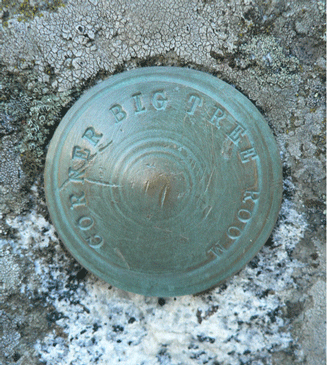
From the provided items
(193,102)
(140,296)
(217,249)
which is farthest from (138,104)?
(140,296)

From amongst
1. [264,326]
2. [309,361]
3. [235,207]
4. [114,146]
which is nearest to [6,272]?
[114,146]

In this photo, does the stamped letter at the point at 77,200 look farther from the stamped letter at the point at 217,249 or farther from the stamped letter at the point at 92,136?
the stamped letter at the point at 217,249

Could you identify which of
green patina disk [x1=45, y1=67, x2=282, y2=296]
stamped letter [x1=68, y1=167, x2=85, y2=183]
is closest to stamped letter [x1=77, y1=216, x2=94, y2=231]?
green patina disk [x1=45, y1=67, x2=282, y2=296]

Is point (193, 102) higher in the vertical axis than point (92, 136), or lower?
higher

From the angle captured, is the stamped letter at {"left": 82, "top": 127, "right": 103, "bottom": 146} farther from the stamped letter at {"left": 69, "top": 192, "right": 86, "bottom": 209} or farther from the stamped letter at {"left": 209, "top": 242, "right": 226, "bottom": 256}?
the stamped letter at {"left": 209, "top": 242, "right": 226, "bottom": 256}

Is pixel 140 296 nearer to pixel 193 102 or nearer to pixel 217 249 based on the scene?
pixel 217 249

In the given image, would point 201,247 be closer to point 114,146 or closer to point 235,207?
point 235,207
